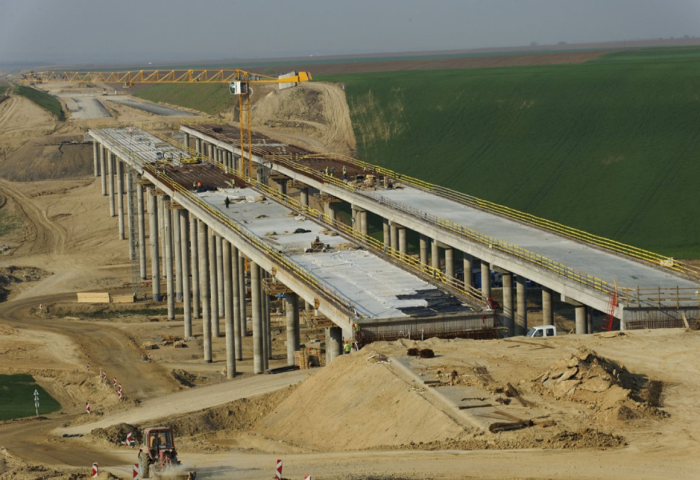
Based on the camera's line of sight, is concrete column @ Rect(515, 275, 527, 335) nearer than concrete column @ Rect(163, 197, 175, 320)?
Yes

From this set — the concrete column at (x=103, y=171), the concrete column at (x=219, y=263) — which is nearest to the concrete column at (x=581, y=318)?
the concrete column at (x=219, y=263)

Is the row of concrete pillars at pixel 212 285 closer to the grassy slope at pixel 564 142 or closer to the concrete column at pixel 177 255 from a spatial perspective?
the concrete column at pixel 177 255

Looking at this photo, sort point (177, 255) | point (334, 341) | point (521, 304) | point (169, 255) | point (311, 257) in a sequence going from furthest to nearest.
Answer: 1. point (169, 255)
2. point (177, 255)
3. point (521, 304)
4. point (311, 257)
5. point (334, 341)

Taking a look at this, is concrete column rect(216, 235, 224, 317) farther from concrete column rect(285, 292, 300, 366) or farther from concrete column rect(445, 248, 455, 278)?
concrete column rect(445, 248, 455, 278)

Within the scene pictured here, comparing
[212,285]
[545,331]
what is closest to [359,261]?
[545,331]

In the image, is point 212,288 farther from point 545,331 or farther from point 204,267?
point 545,331

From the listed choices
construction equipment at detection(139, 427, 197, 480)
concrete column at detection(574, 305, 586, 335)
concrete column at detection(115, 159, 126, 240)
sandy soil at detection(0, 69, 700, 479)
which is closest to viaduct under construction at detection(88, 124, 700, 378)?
concrete column at detection(574, 305, 586, 335)
